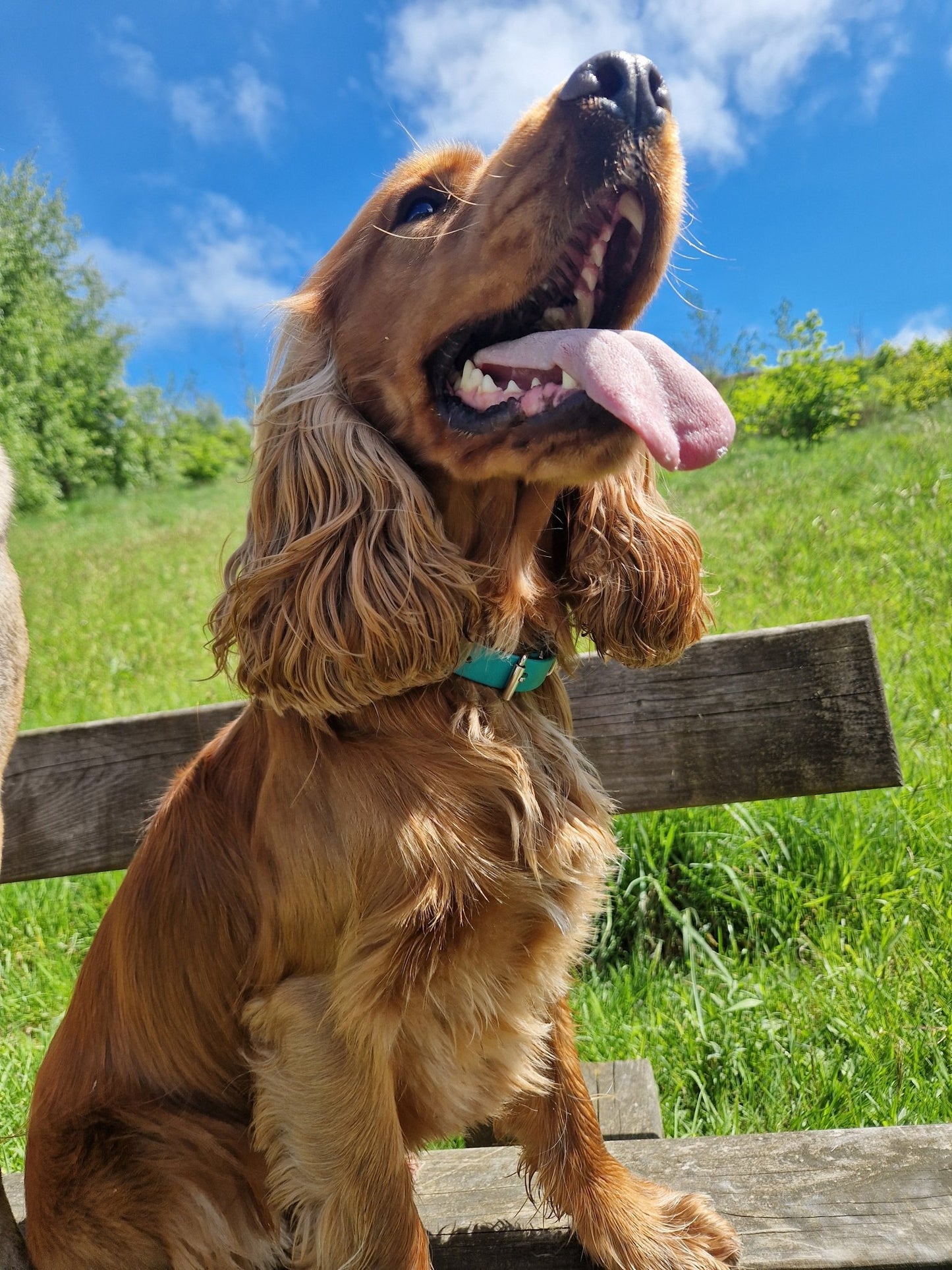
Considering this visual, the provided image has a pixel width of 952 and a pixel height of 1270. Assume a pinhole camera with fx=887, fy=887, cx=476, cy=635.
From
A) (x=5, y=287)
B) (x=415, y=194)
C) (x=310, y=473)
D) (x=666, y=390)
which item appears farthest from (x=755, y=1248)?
(x=5, y=287)

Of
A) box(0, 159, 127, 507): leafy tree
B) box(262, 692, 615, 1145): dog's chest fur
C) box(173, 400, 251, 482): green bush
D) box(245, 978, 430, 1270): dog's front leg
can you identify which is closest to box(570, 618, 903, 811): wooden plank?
box(262, 692, 615, 1145): dog's chest fur

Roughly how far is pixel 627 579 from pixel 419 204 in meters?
0.82

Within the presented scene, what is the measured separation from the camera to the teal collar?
156 centimetres

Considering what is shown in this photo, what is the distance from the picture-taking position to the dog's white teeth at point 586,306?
60.6 inches

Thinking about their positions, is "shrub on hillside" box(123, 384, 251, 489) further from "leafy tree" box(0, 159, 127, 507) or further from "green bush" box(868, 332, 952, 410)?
"green bush" box(868, 332, 952, 410)

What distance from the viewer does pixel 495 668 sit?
5.17ft

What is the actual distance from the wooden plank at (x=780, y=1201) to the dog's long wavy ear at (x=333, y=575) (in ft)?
3.29

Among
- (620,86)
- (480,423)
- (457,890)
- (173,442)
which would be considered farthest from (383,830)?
(173,442)

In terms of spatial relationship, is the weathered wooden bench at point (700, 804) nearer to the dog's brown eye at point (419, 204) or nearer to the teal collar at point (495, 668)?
the teal collar at point (495, 668)

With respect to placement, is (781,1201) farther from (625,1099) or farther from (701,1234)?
(625,1099)

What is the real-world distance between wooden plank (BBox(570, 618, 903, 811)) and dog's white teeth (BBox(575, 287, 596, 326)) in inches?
31.7

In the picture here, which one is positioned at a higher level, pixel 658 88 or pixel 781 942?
pixel 658 88

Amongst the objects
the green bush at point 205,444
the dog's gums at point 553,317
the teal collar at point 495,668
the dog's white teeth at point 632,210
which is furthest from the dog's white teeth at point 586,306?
the green bush at point 205,444

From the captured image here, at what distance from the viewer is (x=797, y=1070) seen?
206cm
